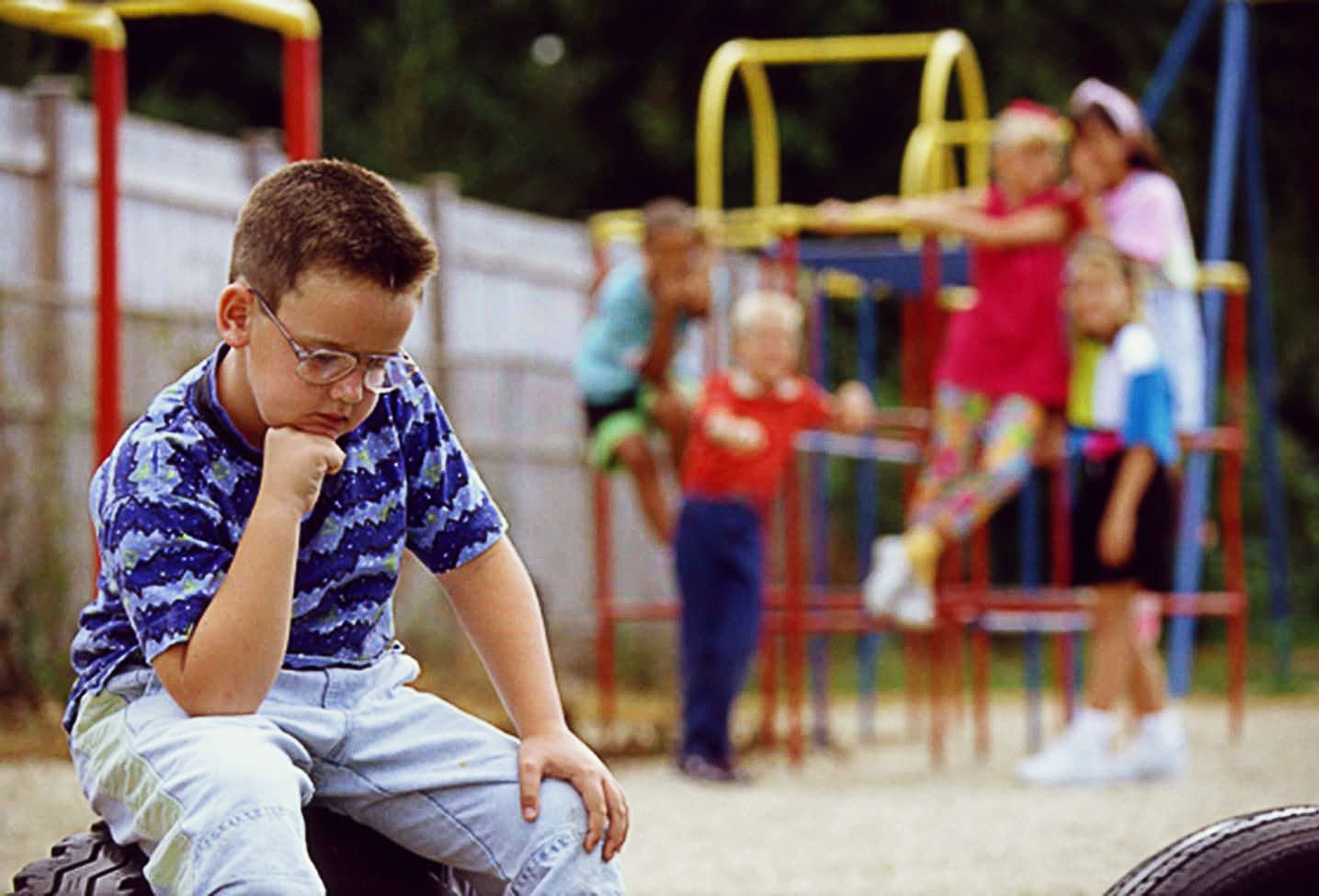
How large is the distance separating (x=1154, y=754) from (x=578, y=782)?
3.77 metres

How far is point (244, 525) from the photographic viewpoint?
2.13 metres

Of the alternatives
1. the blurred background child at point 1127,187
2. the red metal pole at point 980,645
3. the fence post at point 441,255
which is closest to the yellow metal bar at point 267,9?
the blurred background child at point 1127,187

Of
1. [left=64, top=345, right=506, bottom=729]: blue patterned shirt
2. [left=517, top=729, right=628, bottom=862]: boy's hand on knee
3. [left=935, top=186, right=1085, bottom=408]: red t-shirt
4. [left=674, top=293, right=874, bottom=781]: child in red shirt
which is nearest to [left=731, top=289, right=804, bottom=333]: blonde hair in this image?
[left=674, top=293, right=874, bottom=781]: child in red shirt

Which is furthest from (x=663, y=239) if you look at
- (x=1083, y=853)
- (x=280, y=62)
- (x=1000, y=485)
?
(x=280, y=62)

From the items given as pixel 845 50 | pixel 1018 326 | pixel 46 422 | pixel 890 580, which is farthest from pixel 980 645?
pixel 46 422

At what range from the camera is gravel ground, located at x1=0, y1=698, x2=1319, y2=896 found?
3.99m

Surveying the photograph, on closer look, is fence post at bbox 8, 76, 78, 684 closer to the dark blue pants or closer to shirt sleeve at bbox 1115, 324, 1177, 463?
the dark blue pants

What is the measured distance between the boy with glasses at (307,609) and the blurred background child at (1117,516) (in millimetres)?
3592

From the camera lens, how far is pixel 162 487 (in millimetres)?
2064

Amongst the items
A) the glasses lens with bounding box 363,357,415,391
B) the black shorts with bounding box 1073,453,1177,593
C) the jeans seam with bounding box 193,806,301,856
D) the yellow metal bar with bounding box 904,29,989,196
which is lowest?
the jeans seam with bounding box 193,806,301,856

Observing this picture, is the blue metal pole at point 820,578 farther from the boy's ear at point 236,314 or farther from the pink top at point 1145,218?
the boy's ear at point 236,314

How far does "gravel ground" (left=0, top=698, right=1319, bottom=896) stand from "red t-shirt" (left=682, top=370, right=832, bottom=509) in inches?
31.4

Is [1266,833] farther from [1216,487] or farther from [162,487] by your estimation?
[1216,487]

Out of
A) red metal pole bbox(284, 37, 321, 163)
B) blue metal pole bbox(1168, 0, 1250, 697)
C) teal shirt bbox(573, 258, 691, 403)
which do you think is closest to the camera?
red metal pole bbox(284, 37, 321, 163)
